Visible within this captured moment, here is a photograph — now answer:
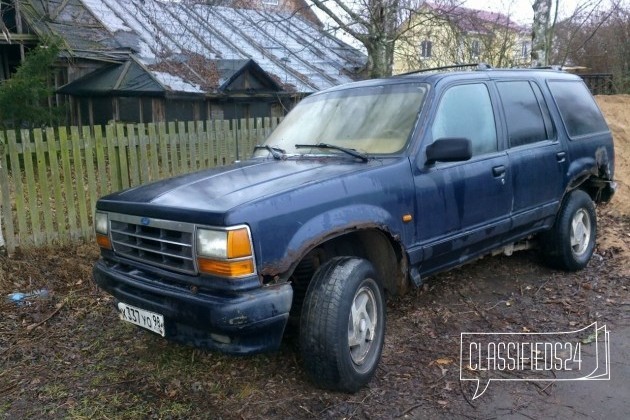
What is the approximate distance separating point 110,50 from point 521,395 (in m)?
14.0

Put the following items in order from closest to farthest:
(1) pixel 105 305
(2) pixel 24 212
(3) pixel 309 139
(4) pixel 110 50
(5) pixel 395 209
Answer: (5) pixel 395 209 → (3) pixel 309 139 → (1) pixel 105 305 → (2) pixel 24 212 → (4) pixel 110 50

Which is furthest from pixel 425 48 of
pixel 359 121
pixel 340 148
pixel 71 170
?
pixel 340 148

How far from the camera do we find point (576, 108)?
5422 mm

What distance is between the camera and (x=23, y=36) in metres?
13.3

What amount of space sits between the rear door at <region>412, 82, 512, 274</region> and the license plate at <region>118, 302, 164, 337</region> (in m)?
1.71

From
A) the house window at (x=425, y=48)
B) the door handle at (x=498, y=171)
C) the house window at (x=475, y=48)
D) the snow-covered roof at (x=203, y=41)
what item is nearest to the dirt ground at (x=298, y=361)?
the door handle at (x=498, y=171)

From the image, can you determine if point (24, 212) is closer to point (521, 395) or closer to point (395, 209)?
point (395, 209)

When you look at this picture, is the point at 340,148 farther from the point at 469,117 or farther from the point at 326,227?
the point at 469,117

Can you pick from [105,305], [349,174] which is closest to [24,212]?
[105,305]

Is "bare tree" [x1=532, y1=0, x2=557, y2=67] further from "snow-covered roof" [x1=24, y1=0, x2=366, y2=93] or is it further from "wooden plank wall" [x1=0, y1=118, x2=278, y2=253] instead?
"wooden plank wall" [x1=0, y1=118, x2=278, y2=253]

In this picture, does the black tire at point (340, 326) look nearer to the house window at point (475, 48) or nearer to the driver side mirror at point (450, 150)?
the driver side mirror at point (450, 150)

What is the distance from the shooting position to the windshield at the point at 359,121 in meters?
3.93
